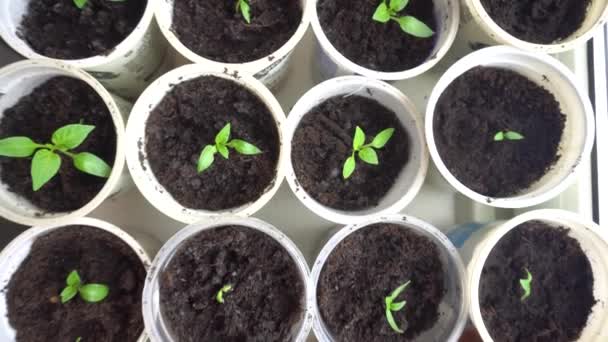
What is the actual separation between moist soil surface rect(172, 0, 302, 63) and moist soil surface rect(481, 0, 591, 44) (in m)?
0.58

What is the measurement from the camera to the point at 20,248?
43.2 inches

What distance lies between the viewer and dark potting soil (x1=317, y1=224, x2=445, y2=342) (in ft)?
3.59

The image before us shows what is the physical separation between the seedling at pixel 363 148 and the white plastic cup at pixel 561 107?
4.4 inches

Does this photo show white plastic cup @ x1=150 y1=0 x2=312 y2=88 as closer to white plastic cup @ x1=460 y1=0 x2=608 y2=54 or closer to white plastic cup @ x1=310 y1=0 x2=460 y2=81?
white plastic cup @ x1=310 y1=0 x2=460 y2=81

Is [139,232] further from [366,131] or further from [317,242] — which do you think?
[366,131]

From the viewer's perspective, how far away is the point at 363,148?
112 centimetres

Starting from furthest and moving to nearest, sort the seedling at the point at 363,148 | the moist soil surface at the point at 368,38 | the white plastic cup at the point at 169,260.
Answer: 1. the moist soil surface at the point at 368,38
2. the seedling at the point at 363,148
3. the white plastic cup at the point at 169,260

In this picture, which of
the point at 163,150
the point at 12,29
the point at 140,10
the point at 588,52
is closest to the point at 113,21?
the point at 140,10

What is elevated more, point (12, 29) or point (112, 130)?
point (12, 29)

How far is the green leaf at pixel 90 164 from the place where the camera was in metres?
1.04

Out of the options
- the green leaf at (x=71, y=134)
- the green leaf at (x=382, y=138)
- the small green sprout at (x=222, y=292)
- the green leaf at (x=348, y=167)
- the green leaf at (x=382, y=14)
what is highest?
the green leaf at (x=382, y=14)

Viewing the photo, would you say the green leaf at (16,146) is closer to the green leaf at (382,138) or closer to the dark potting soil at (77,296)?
the dark potting soil at (77,296)

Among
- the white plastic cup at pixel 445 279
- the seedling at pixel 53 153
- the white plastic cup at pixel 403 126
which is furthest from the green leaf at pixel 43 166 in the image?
the white plastic cup at pixel 445 279

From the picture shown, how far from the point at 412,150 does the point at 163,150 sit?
672 mm
